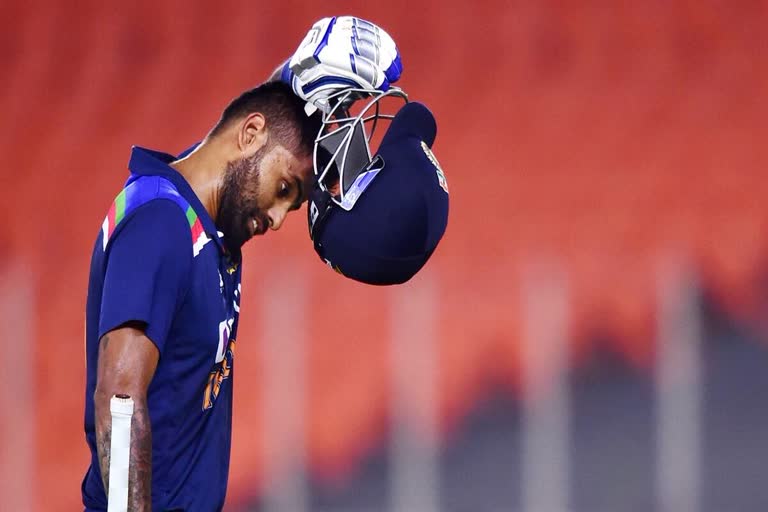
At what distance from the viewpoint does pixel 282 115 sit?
179 cm

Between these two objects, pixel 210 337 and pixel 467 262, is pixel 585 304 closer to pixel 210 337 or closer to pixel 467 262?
pixel 467 262

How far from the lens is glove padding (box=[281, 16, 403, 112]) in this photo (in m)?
1.76

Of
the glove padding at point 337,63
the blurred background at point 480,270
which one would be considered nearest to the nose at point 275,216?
the glove padding at point 337,63

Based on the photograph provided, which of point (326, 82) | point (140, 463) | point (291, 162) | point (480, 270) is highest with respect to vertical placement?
point (480, 270)

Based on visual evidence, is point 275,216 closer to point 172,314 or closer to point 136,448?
point 172,314

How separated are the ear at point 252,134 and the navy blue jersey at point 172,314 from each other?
0.34 feet

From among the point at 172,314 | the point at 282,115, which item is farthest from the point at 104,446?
the point at 282,115

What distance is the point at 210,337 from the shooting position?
170 centimetres

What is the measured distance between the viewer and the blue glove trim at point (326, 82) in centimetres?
176

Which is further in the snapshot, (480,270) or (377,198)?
(480,270)

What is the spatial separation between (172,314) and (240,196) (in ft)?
0.89

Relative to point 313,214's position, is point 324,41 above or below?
above

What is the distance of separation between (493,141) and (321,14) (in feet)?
3.84

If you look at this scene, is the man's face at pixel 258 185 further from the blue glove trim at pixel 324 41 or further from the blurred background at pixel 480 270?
the blurred background at pixel 480 270
